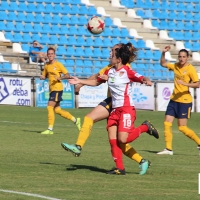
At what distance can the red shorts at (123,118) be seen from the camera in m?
9.86

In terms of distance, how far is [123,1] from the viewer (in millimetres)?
36844

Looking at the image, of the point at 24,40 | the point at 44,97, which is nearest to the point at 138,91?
the point at 44,97

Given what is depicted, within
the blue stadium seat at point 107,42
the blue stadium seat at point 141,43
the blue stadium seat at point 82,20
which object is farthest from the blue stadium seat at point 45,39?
the blue stadium seat at point 141,43

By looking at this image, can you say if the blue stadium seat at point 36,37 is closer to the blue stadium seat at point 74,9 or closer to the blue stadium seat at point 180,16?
the blue stadium seat at point 74,9

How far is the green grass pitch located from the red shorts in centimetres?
71

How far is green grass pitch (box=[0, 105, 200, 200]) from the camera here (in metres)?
8.14

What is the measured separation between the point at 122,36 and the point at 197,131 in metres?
15.1

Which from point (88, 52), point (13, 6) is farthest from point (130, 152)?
point (13, 6)

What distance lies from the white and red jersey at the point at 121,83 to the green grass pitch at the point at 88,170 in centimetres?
111

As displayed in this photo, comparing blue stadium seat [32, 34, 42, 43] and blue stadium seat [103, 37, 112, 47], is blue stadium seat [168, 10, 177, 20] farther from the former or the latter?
blue stadium seat [32, 34, 42, 43]

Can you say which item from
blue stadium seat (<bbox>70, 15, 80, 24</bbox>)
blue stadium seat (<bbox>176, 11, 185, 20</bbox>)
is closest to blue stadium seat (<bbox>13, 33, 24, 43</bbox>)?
blue stadium seat (<bbox>70, 15, 80, 24</bbox>)

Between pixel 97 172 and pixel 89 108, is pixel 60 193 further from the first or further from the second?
pixel 89 108

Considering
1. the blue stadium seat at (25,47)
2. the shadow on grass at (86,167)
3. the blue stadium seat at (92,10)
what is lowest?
the shadow on grass at (86,167)

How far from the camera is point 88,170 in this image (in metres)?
10.3
